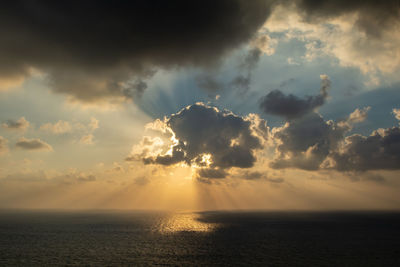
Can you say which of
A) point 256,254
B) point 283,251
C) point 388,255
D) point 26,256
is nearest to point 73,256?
point 26,256

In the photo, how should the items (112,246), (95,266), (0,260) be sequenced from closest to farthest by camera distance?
1. (95,266)
2. (0,260)
3. (112,246)

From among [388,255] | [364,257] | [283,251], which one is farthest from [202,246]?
[388,255]

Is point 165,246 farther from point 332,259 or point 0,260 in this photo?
point 332,259

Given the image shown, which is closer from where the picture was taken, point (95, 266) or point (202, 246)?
point (95, 266)

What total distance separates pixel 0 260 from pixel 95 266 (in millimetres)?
32271

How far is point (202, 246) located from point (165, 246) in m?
15.1

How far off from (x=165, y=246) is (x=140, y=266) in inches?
1250

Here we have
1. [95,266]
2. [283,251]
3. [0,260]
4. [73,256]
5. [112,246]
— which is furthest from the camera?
[112,246]

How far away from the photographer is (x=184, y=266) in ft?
224

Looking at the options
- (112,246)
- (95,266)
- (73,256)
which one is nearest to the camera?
(95,266)

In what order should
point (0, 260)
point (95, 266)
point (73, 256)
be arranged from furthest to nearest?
point (73, 256), point (0, 260), point (95, 266)

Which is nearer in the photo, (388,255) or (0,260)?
(0,260)

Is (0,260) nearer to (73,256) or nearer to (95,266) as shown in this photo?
(73,256)

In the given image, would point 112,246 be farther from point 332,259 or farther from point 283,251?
point 332,259
